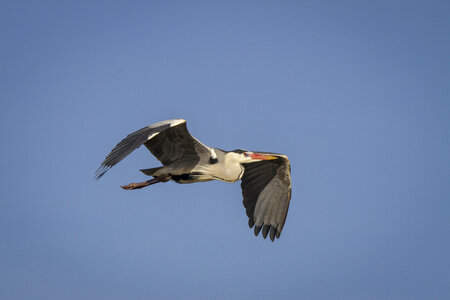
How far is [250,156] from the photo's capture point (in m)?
12.0

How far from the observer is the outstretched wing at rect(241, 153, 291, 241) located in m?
12.9

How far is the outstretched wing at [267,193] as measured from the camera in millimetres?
12883

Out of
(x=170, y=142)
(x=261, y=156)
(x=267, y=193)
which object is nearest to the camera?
(x=170, y=142)

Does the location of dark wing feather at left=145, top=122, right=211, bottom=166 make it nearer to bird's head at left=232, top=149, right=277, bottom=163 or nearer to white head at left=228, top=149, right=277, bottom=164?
white head at left=228, top=149, right=277, bottom=164

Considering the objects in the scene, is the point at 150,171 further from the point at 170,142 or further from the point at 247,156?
the point at 247,156

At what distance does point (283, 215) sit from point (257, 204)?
24.8 inches

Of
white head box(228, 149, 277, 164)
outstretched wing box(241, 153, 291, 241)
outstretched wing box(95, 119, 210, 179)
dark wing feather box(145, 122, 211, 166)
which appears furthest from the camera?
outstretched wing box(241, 153, 291, 241)

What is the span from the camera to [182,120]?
34.9 feet

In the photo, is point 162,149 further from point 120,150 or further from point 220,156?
point 120,150

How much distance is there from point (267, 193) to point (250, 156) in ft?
4.70

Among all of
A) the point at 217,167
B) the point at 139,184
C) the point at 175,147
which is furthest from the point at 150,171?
the point at 217,167

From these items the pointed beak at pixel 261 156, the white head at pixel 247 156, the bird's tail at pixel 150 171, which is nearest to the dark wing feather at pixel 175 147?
the bird's tail at pixel 150 171

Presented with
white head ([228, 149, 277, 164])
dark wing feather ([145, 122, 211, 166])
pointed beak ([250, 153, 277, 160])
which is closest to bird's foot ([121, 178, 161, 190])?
dark wing feather ([145, 122, 211, 166])

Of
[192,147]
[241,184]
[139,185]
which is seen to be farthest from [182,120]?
[241,184]
